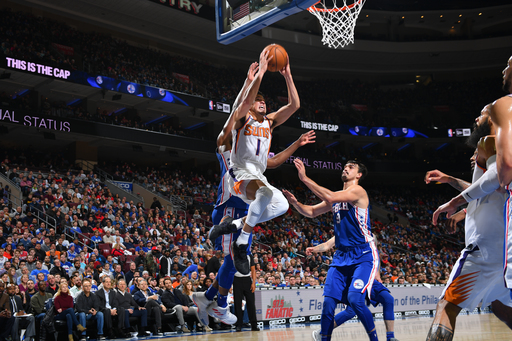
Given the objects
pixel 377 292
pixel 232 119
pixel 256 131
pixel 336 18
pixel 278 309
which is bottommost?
pixel 278 309

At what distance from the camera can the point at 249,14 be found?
7742 mm

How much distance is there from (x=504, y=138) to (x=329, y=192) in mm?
2896

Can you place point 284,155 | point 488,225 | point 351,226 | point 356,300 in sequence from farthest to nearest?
1. point 284,155
2. point 351,226
3. point 356,300
4. point 488,225

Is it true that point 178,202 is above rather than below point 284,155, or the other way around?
above

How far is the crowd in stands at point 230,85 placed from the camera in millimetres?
24984

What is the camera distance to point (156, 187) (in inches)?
1017

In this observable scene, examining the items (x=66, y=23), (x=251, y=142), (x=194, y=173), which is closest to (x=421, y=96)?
(x=194, y=173)

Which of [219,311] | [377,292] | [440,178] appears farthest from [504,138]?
[219,311]

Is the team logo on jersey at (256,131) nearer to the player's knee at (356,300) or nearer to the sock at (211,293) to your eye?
the sock at (211,293)

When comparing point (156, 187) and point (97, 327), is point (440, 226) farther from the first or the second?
point (97, 327)

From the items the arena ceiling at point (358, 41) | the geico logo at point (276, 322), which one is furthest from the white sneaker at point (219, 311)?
the arena ceiling at point (358, 41)

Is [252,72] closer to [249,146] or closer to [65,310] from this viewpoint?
[249,146]

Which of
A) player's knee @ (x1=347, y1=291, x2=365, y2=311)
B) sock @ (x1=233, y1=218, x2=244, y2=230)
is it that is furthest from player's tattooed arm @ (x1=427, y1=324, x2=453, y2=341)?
sock @ (x1=233, y1=218, x2=244, y2=230)

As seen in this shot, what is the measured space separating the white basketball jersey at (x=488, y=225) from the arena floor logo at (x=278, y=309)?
9.76 meters
